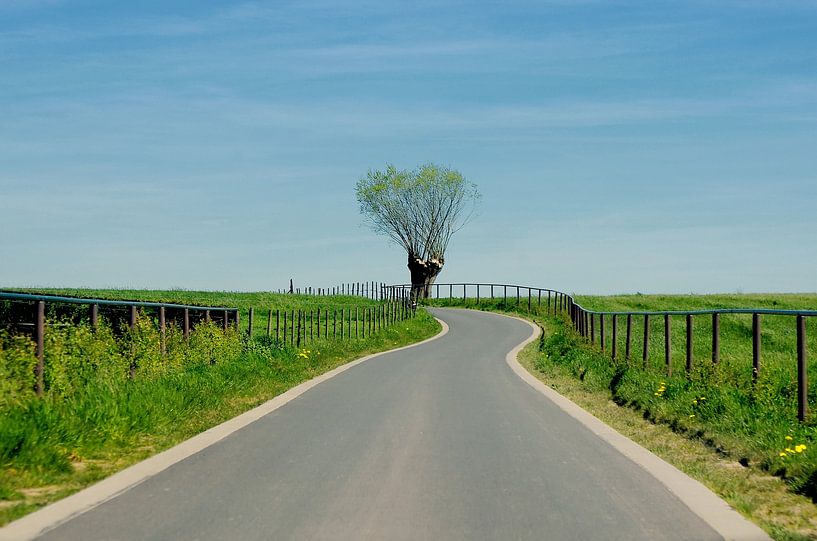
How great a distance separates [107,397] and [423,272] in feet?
262

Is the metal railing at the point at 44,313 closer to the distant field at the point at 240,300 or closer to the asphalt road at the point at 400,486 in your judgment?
the asphalt road at the point at 400,486

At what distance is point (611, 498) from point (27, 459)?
18.5 feet

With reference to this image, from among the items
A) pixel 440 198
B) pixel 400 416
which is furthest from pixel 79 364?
pixel 440 198

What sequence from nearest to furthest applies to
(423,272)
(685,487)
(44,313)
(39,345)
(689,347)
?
(685,487) < (39,345) < (44,313) < (689,347) < (423,272)

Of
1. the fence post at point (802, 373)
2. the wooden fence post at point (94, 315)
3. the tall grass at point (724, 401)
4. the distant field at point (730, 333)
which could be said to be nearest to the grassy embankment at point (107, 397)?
the wooden fence post at point (94, 315)

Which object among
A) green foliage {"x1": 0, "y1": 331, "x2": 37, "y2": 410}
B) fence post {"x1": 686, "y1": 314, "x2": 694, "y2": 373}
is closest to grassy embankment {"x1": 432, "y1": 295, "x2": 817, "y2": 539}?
fence post {"x1": 686, "y1": 314, "x2": 694, "y2": 373}

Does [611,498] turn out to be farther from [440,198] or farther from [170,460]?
[440,198]

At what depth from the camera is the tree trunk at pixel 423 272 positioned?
91750 millimetres

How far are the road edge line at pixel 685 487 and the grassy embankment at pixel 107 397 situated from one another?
5441mm

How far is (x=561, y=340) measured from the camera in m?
33.7

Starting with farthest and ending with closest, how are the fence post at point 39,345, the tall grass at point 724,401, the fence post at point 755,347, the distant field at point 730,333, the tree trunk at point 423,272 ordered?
the tree trunk at point 423,272 < the distant field at point 730,333 < the fence post at point 755,347 < the fence post at point 39,345 < the tall grass at point 724,401

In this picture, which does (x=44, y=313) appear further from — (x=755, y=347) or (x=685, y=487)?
(x=755, y=347)

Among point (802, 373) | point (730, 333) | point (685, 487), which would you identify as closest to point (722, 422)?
point (802, 373)

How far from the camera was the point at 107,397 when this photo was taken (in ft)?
40.8
